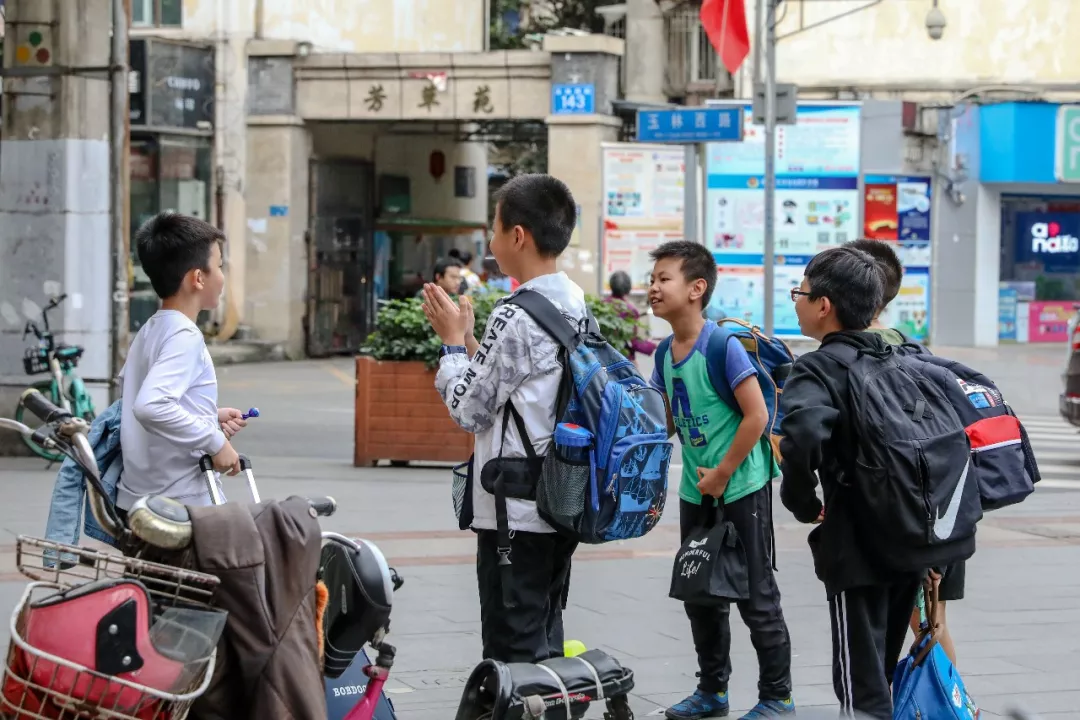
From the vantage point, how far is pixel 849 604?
4645mm

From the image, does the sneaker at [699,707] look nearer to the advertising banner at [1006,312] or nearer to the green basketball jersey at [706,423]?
the green basketball jersey at [706,423]

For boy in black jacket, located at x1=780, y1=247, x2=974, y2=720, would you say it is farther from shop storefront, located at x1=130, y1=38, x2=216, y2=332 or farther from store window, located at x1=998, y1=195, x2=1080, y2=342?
store window, located at x1=998, y1=195, x2=1080, y2=342

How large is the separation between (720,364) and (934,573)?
120cm

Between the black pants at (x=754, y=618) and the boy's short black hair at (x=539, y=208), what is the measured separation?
4.87 feet

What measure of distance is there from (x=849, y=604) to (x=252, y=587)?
1.90m

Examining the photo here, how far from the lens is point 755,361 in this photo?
584 cm

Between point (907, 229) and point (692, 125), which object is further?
point (907, 229)

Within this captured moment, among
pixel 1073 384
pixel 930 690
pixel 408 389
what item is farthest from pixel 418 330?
pixel 930 690

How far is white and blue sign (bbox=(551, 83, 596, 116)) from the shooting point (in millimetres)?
24938

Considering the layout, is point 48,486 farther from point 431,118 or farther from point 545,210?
point 431,118

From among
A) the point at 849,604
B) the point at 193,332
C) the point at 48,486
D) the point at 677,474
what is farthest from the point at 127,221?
the point at 849,604

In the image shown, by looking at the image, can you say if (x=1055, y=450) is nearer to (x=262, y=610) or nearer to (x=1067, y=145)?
(x=262, y=610)

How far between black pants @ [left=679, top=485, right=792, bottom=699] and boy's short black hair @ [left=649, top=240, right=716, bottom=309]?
30.1 inches

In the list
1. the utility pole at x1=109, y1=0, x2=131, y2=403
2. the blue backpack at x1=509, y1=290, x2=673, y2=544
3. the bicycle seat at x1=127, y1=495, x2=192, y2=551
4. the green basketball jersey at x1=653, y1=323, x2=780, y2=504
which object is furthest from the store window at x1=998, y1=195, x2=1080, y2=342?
the bicycle seat at x1=127, y1=495, x2=192, y2=551
